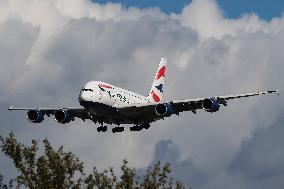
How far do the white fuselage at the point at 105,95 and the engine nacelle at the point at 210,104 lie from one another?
9901mm

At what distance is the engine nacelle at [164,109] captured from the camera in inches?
3964

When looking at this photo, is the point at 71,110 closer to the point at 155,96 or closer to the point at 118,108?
the point at 118,108

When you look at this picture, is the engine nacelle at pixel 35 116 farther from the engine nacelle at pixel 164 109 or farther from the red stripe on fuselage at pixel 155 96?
the red stripe on fuselage at pixel 155 96

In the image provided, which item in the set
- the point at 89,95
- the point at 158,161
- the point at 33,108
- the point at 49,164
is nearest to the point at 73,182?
the point at 49,164

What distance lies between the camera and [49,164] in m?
52.7

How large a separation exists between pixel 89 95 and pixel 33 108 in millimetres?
17579

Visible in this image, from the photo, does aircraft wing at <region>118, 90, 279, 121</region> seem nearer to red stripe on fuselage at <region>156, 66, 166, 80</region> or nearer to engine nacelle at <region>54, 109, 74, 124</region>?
engine nacelle at <region>54, 109, 74, 124</region>

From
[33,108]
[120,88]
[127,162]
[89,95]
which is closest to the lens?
[127,162]

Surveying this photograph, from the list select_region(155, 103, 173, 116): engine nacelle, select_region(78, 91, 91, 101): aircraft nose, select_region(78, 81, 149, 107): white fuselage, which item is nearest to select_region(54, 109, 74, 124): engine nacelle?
select_region(78, 81, 149, 107): white fuselage

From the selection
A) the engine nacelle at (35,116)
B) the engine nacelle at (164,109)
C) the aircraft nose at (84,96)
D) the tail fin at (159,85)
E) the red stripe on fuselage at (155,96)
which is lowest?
the aircraft nose at (84,96)

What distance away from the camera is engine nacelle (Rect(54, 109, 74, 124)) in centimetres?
10719

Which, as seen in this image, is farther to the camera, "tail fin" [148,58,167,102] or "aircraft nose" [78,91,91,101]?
"tail fin" [148,58,167,102]

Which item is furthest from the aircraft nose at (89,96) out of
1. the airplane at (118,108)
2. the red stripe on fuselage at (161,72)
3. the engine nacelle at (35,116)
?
the red stripe on fuselage at (161,72)

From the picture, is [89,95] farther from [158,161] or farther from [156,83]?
[158,161]
